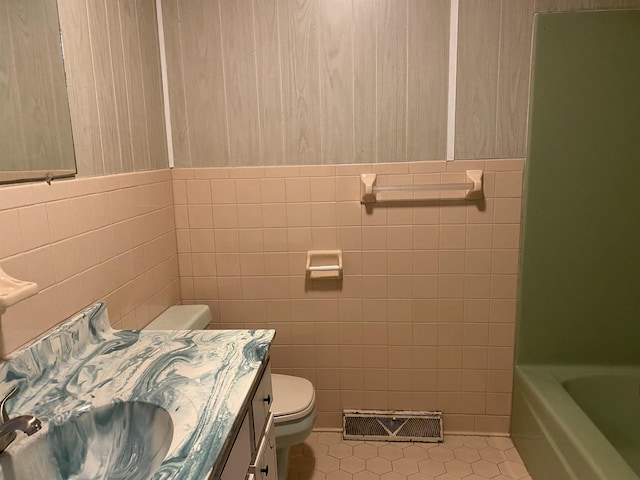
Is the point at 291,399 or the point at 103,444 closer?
the point at 103,444

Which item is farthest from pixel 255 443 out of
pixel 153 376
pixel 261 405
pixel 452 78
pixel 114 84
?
pixel 452 78

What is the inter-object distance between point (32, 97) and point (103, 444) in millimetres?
916

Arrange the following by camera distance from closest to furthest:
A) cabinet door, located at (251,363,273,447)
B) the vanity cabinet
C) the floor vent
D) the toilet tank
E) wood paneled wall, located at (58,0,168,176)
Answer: the vanity cabinet → cabinet door, located at (251,363,273,447) → wood paneled wall, located at (58,0,168,176) → the toilet tank → the floor vent

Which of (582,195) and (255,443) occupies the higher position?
(582,195)

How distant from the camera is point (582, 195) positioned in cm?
209

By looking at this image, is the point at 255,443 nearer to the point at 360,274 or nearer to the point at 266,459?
the point at 266,459

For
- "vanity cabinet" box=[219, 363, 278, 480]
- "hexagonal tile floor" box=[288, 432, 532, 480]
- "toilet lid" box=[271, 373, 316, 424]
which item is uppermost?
"vanity cabinet" box=[219, 363, 278, 480]

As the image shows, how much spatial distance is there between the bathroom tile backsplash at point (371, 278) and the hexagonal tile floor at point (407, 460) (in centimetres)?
11

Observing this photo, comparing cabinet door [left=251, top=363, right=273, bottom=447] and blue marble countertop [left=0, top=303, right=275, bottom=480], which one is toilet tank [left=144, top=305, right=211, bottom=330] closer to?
blue marble countertop [left=0, top=303, right=275, bottom=480]

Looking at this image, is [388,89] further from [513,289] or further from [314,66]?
[513,289]

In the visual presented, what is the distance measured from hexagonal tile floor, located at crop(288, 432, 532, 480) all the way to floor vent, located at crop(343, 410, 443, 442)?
0.10 feet

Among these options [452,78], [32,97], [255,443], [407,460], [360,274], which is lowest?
[407,460]

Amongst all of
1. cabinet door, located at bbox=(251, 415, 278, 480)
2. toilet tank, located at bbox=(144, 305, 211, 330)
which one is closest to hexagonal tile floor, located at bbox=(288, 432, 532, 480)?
cabinet door, located at bbox=(251, 415, 278, 480)

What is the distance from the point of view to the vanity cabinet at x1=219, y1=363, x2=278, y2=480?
3.64ft
